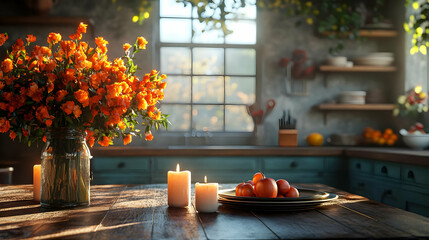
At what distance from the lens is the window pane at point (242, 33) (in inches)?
177

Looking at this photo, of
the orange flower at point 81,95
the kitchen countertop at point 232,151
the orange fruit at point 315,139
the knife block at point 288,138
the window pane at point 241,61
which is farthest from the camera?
the window pane at point 241,61

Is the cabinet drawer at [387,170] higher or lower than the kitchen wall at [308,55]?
lower

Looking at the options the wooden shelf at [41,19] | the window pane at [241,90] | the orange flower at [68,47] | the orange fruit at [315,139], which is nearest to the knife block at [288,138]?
the orange fruit at [315,139]

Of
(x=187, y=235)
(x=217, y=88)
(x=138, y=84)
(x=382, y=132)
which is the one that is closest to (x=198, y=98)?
(x=217, y=88)

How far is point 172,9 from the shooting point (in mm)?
4480

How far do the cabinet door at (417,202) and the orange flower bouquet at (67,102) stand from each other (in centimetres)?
196

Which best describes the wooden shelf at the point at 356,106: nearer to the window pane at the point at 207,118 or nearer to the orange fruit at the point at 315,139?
the orange fruit at the point at 315,139

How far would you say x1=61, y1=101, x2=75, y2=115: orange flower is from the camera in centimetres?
137

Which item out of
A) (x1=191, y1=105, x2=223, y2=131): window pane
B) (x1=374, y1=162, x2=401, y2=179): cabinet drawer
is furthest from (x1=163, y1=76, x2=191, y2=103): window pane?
(x1=374, y1=162, x2=401, y2=179): cabinet drawer

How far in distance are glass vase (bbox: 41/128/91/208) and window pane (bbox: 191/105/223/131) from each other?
2940mm

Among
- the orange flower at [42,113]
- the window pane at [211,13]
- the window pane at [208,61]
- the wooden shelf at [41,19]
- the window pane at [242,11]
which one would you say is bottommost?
the orange flower at [42,113]

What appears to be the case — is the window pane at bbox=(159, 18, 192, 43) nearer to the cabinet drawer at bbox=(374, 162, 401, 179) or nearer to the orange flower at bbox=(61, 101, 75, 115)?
the cabinet drawer at bbox=(374, 162, 401, 179)

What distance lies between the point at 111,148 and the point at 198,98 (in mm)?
1096

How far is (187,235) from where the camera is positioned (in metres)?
1.12
